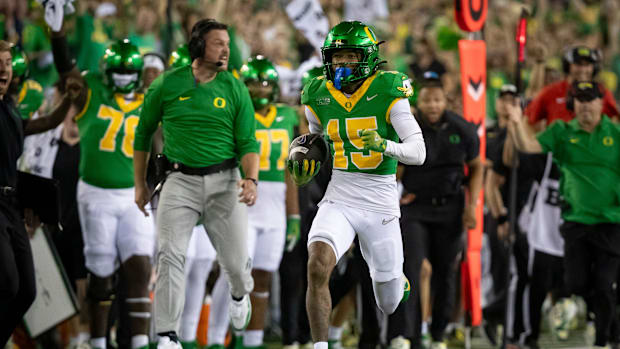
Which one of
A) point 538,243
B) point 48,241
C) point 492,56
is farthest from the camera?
point 492,56

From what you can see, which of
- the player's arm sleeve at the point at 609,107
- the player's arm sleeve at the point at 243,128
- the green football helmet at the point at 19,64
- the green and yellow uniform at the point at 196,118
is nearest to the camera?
the green and yellow uniform at the point at 196,118

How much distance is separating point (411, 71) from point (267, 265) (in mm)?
5457

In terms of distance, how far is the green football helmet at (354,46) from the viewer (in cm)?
654

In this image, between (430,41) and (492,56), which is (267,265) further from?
(492,56)

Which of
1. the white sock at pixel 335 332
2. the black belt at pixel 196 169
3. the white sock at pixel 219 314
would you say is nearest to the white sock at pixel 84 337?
the white sock at pixel 219 314

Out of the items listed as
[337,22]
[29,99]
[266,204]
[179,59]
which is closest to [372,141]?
[266,204]

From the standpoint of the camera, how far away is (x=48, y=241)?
26.5ft

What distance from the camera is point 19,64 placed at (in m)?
8.59

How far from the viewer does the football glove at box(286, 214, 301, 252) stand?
29.1ft

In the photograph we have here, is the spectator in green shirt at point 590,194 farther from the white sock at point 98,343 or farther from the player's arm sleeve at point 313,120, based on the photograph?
the white sock at point 98,343

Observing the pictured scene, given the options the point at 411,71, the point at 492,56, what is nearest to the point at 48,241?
the point at 411,71

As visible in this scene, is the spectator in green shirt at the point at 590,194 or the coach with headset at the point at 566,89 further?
the coach with headset at the point at 566,89

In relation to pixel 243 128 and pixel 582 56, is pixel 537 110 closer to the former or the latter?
pixel 582 56

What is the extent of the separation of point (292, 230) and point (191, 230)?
170 cm
